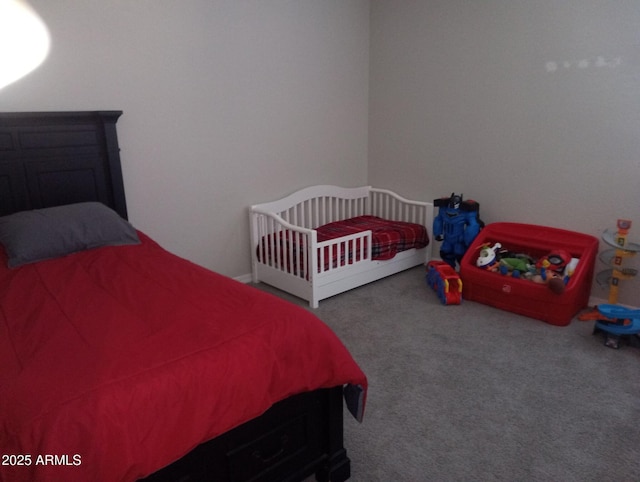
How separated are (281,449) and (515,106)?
2.85m

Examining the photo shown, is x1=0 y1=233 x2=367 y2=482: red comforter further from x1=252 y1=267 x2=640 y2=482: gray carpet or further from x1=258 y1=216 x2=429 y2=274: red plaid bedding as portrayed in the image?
x1=258 y1=216 x2=429 y2=274: red plaid bedding

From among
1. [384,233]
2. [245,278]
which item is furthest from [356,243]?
[245,278]

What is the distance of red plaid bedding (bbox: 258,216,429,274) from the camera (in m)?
3.15

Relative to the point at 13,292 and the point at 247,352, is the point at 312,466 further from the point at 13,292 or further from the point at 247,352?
the point at 13,292

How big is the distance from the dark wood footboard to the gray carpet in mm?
168

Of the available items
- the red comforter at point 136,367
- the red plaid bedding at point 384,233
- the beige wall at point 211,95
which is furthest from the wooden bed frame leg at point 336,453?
the beige wall at point 211,95

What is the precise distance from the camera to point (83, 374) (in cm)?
113

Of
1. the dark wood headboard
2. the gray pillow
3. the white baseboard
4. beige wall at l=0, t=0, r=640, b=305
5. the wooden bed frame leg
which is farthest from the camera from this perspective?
the white baseboard

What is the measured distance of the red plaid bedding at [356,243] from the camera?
3.15m

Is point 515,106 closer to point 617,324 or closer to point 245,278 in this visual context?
point 617,324

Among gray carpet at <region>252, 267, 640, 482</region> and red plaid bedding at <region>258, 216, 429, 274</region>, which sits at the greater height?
red plaid bedding at <region>258, 216, 429, 274</region>

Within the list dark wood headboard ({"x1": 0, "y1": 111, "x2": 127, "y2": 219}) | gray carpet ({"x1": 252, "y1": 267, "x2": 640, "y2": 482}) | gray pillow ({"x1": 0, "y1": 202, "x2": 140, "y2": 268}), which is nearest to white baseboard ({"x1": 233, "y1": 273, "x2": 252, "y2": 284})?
gray carpet ({"x1": 252, "y1": 267, "x2": 640, "y2": 482})

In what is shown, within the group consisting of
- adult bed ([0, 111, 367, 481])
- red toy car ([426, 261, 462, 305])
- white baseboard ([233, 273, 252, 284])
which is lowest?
white baseboard ([233, 273, 252, 284])

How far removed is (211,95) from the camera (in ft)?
10.3
